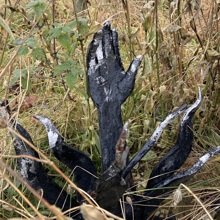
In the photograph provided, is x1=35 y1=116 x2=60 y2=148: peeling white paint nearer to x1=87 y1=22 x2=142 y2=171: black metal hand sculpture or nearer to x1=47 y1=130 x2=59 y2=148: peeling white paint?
x1=47 y1=130 x2=59 y2=148: peeling white paint

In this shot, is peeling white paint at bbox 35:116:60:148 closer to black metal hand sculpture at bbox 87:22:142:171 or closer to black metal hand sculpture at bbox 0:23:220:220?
black metal hand sculpture at bbox 0:23:220:220

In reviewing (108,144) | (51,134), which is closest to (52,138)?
(51,134)

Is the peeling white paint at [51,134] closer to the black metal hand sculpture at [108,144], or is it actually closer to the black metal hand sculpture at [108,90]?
the black metal hand sculpture at [108,144]

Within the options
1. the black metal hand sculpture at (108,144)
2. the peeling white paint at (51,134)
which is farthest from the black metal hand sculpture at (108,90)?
the peeling white paint at (51,134)

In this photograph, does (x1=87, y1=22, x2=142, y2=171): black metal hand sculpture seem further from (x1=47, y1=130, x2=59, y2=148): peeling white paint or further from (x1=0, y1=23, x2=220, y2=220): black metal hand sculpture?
(x1=47, y1=130, x2=59, y2=148): peeling white paint

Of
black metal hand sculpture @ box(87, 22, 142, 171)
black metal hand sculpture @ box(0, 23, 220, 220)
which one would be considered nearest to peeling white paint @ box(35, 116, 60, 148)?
black metal hand sculpture @ box(0, 23, 220, 220)

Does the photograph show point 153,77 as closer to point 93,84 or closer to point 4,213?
point 93,84

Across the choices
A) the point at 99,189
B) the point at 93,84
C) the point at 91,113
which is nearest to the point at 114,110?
the point at 93,84

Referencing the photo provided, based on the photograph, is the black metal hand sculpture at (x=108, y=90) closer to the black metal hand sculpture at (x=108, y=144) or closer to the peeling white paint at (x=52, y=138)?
the black metal hand sculpture at (x=108, y=144)

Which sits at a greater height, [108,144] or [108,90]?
[108,90]

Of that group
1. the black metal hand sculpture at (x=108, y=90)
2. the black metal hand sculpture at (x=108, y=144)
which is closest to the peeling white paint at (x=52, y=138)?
the black metal hand sculpture at (x=108, y=144)

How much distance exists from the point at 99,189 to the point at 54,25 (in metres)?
0.54

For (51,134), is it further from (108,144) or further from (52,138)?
(108,144)

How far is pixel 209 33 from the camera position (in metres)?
1.70
